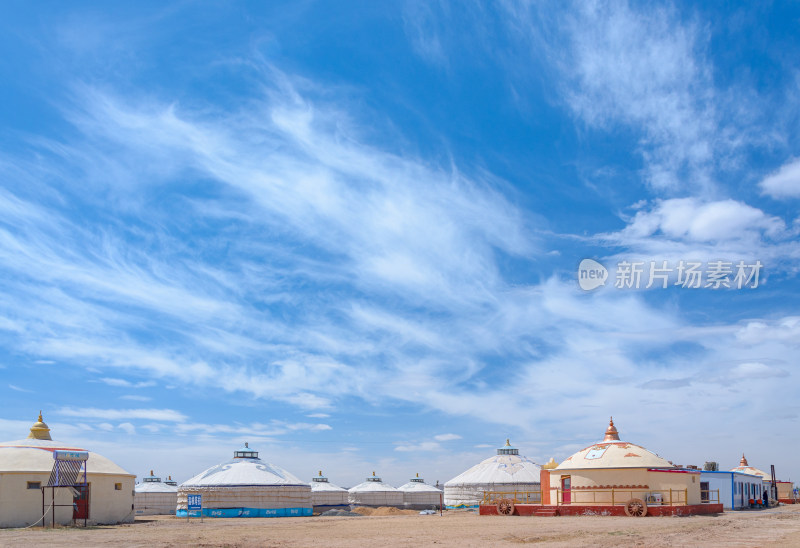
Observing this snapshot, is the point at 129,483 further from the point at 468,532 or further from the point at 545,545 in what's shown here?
the point at 545,545

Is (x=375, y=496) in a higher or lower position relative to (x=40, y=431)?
lower

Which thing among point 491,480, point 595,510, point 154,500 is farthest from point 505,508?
point 154,500

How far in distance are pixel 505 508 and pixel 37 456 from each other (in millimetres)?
22919

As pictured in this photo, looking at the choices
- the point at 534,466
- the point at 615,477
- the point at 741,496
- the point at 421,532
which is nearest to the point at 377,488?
the point at 534,466

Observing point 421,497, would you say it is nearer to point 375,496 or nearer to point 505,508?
point 375,496

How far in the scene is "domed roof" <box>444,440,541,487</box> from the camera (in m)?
68.2

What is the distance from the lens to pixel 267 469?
186 ft

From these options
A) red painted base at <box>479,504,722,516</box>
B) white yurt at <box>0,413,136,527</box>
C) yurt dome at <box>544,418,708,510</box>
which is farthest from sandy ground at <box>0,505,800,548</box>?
yurt dome at <box>544,418,708,510</box>

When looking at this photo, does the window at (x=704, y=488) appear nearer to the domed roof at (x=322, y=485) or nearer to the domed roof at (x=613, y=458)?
→ the domed roof at (x=613, y=458)

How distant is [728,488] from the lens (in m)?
51.0

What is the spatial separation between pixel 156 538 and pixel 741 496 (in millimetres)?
43592

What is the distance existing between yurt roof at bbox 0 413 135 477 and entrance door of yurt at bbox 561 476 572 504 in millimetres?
22752

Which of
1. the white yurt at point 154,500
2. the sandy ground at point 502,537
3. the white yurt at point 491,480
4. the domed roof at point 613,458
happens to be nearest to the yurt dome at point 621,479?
the domed roof at point 613,458

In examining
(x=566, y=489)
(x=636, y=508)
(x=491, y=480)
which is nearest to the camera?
(x=636, y=508)
